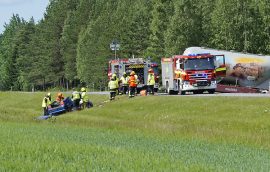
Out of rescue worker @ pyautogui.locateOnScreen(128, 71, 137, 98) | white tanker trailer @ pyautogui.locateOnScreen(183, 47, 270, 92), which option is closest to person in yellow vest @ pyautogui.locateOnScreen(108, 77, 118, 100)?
rescue worker @ pyautogui.locateOnScreen(128, 71, 137, 98)

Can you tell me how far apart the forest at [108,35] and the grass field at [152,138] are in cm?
1681

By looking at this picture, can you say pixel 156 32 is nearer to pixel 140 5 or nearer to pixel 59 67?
pixel 140 5

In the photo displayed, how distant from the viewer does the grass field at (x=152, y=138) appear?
425 inches

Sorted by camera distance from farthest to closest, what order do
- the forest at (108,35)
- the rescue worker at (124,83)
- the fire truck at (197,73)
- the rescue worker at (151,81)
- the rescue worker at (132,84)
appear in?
1. the forest at (108,35)
2. the rescue worker at (124,83)
3. the rescue worker at (151,81)
4. the fire truck at (197,73)
5. the rescue worker at (132,84)

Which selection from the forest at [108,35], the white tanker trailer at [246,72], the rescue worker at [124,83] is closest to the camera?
the rescue worker at [124,83]

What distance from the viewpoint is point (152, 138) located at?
18.4 meters

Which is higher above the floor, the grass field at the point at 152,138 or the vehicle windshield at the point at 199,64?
the vehicle windshield at the point at 199,64

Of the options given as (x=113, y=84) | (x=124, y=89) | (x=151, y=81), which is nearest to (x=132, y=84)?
(x=113, y=84)

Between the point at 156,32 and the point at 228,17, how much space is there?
31.7 ft

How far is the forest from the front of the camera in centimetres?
5412

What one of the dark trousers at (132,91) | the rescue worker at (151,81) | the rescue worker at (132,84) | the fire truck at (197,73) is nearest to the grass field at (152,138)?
the dark trousers at (132,91)

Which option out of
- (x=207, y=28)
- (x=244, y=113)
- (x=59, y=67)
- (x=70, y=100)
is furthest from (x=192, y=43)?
(x=59, y=67)

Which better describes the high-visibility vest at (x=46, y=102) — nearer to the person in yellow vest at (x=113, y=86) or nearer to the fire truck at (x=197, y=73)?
the person in yellow vest at (x=113, y=86)

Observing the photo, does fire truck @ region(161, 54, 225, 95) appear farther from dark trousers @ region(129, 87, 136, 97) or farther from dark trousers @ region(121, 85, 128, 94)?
dark trousers @ region(121, 85, 128, 94)
